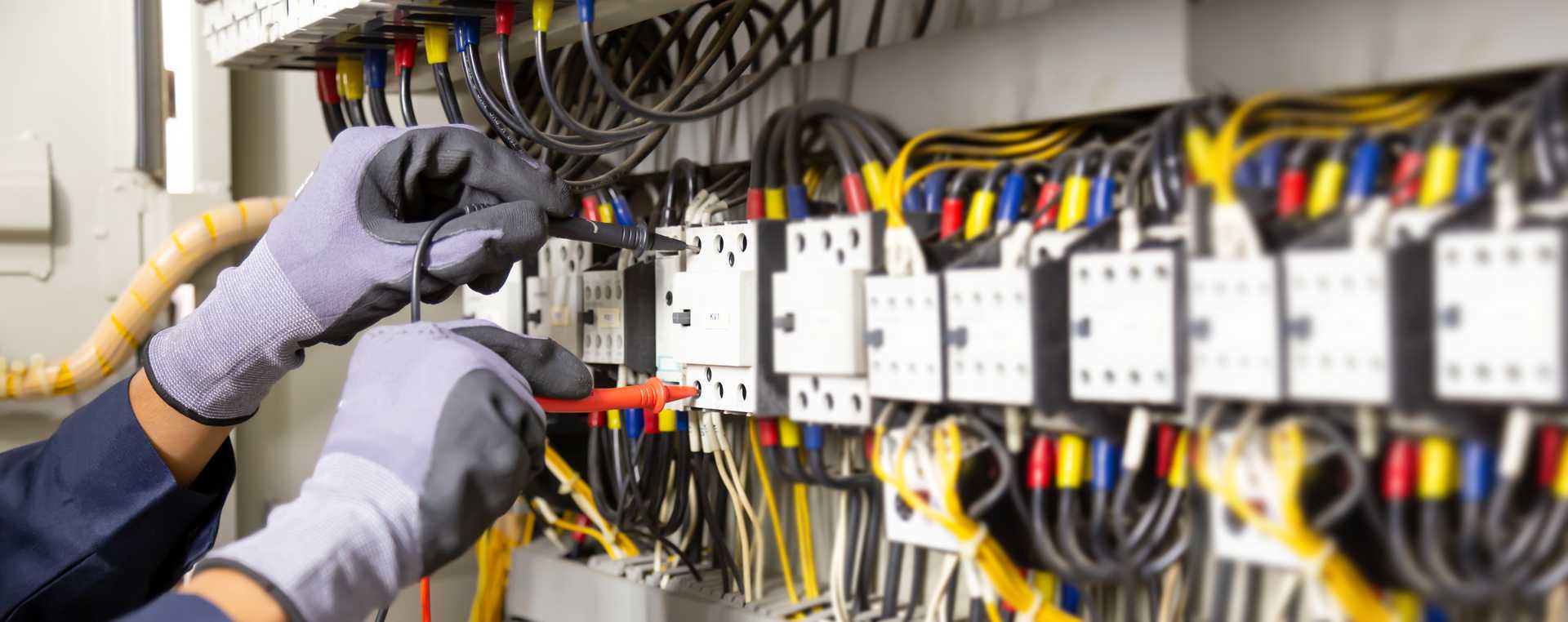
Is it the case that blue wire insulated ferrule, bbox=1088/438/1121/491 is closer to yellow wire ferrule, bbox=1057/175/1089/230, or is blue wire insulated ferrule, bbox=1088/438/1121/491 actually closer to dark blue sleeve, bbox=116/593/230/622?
yellow wire ferrule, bbox=1057/175/1089/230

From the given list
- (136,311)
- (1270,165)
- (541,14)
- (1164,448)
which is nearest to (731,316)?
(541,14)

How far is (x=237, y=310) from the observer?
1.11 meters

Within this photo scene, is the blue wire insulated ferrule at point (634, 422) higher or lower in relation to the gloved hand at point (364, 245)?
lower

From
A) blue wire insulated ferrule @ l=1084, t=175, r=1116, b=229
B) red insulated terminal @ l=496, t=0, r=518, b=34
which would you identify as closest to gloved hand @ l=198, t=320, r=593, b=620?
red insulated terminal @ l=496, t=0, r=518, b=34

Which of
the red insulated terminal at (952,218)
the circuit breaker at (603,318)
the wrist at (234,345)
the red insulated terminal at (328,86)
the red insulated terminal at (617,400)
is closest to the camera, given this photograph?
the red insulated terminal at (952,218)

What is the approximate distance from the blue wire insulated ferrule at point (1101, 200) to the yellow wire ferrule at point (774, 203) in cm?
34

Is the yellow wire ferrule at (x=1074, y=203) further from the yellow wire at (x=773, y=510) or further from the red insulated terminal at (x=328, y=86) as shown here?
the red insulated terminal at (x=328, y=86)

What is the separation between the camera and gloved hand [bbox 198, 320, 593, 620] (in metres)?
0.78

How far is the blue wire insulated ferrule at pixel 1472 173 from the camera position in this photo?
1.68 feet

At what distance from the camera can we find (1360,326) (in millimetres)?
542

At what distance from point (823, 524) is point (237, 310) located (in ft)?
2.14

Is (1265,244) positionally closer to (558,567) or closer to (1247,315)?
(1247,315)

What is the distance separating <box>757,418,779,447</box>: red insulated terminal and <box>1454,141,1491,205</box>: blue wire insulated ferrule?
0.63 m

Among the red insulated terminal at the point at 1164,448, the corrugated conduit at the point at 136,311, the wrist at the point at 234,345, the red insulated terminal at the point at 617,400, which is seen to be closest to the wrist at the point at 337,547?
the red insulated terminal at the point at 617,400
